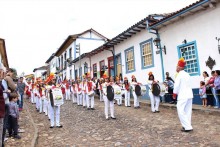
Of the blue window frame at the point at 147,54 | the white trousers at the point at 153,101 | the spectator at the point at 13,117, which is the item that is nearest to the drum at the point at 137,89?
the white trousers at the point at 153,101

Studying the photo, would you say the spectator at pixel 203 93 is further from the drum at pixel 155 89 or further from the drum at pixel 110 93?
the drum at pixel 110 93

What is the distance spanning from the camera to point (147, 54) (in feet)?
48.8

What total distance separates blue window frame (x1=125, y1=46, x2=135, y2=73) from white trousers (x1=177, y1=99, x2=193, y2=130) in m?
9.69

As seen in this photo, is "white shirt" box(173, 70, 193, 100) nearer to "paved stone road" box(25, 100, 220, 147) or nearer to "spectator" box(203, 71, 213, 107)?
"paved stone road" box(25, 100, 220, 147)

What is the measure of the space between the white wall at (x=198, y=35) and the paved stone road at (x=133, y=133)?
2.89 m

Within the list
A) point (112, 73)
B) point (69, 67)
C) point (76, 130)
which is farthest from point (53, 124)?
point (69, 67)

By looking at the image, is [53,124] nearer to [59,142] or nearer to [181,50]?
[59,142]

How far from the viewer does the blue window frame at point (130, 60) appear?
16587 millimetres

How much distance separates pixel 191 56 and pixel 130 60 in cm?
597

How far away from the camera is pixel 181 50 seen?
1220cm

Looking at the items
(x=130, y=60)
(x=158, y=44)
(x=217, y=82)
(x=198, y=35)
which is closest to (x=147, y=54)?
(x=158, y=44)

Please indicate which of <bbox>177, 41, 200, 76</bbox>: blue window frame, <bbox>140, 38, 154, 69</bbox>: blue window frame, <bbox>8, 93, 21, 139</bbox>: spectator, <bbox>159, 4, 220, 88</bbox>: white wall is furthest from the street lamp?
<bbox>8, 93, 21, 139</bbox>: spectator

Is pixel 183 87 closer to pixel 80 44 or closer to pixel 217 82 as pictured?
pixel 217 82

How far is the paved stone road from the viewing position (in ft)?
19.4
